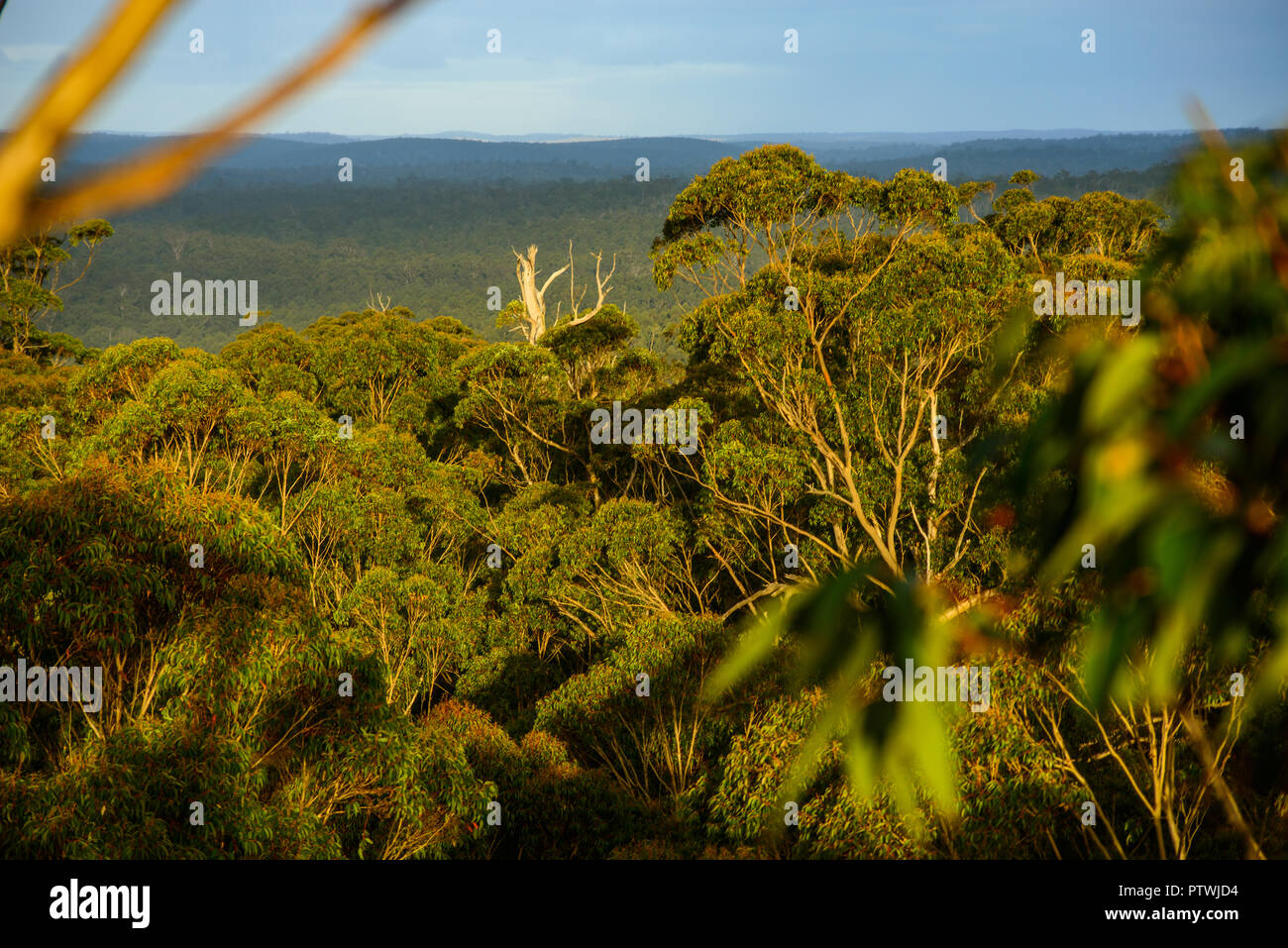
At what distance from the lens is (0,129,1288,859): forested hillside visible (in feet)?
3.05

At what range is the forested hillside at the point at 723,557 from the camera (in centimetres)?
93

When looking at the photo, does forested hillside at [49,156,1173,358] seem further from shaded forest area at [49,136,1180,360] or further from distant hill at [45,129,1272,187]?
distant hill at [45,129,1272,187]

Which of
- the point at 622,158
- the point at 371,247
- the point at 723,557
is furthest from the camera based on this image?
the point at 622,158

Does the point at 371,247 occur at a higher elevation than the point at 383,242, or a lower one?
lower

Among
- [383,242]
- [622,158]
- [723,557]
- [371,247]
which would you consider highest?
[622,158]

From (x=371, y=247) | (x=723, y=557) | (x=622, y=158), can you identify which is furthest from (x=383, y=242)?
(x=622, y=158)

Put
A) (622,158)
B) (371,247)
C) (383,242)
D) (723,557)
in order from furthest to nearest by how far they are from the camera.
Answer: (622,158) → (383,242) → (371,247) → (723,557)

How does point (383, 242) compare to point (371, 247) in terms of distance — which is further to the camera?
point (383, 242)

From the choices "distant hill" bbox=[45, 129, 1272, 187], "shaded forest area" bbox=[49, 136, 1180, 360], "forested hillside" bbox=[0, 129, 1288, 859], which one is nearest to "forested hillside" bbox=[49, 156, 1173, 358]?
"shaded forest area" bbox=[49, 136, 1180, 360]

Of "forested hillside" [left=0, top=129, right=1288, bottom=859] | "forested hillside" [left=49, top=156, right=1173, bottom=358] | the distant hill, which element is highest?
the distant hill

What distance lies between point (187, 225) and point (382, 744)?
101885mm

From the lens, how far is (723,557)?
1070cm

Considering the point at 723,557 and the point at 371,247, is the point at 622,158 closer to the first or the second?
the point at 371,247

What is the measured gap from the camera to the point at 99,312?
217 feet
